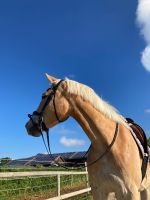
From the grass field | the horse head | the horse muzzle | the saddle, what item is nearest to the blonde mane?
the horse head

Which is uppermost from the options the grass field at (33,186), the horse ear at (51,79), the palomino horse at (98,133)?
the grass field at (33,186)

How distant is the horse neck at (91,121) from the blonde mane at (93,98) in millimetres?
57

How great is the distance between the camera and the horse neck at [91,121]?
482 centimetres

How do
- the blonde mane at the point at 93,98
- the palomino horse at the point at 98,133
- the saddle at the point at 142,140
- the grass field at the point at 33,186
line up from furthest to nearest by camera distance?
the grass field at the point at 33,186, the saddle at the point at 142,140, the blonde mane at the point at 93,98, the palomino horse at the point at 98,133

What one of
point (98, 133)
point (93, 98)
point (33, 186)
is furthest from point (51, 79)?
point (33, 186)

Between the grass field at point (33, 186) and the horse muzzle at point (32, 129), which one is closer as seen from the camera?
the horse muzzle at point (32, 129)

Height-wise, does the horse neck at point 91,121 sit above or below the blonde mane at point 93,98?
below

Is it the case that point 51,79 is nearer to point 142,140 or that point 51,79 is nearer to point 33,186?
point 142,140

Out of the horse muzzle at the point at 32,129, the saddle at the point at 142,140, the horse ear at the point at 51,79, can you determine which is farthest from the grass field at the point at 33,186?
the horse ear at the point at 51,79

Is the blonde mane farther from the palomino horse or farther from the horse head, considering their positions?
the horse head

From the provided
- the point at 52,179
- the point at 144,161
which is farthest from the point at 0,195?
the point at 144,161

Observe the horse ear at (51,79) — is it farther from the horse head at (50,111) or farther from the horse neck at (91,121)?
the horse neck at (91,121)

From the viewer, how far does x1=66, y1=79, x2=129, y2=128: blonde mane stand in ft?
15.8

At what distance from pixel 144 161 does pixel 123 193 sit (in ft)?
2.52
